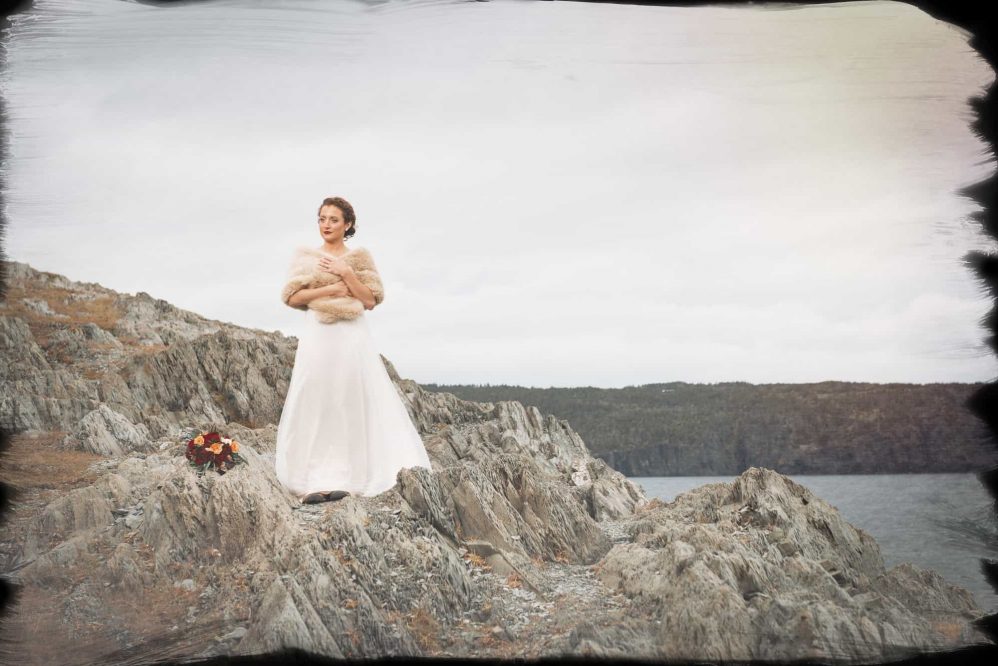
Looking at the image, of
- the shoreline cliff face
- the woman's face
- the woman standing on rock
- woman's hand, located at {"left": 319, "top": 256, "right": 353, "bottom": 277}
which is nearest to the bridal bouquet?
the shoreline cliff face

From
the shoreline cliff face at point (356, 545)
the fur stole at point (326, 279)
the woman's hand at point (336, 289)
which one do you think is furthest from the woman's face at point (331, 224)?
the shoreline cliff face at point (356, 545)

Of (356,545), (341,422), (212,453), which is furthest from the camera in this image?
(341,422)

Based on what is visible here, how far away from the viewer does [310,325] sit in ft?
19.6

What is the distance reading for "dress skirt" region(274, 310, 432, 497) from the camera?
19.1 feet

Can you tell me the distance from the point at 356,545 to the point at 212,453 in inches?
47.5

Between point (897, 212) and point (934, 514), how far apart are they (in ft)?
6.49

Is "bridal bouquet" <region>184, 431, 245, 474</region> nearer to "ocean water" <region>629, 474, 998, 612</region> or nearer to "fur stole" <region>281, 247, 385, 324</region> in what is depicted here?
"fur stole" <region>281, 247, 385, 324</region>

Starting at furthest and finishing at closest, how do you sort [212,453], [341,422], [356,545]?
[341,422] → [212,453] → [356,545]

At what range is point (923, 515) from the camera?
5680mm

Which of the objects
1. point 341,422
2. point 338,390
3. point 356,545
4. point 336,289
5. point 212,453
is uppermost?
point 336,289

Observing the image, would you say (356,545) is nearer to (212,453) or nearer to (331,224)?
(212,453)

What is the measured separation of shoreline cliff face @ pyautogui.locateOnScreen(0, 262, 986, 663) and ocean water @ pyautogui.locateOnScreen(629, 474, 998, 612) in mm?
135

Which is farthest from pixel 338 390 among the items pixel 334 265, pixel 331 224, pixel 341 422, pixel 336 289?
pixel 331 224

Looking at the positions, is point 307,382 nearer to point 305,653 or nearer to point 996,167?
point 305,653
